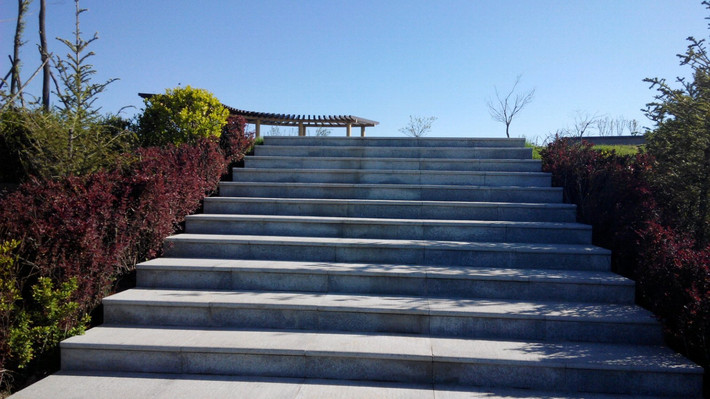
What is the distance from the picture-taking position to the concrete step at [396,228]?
5.28m

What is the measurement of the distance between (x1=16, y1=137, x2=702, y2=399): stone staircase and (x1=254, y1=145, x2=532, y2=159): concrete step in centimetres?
149

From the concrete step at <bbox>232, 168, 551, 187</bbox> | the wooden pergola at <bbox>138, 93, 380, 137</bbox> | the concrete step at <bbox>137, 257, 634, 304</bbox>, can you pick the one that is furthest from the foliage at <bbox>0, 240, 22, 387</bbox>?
the wooden pergola at <bbox>138, 93, 380, 137</bbox>

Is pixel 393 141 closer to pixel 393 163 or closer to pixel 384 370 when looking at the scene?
pixel 393 163

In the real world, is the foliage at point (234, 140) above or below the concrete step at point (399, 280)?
above

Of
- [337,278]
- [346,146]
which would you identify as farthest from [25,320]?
[346,146]

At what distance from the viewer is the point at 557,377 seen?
3.29m

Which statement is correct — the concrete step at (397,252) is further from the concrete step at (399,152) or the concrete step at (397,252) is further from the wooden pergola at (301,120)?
the wooden pergola at (301,120)

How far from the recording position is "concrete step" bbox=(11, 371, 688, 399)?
3.16m

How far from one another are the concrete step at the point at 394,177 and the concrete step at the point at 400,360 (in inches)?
135

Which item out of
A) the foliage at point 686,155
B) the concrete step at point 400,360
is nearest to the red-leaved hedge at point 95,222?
the concrete step at point 400,360

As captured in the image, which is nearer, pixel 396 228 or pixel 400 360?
pixel 400 360

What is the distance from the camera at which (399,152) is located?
789 cm

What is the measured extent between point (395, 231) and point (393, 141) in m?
3.26

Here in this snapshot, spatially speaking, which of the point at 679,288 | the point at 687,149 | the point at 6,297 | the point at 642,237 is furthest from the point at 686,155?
the point at 6,297
